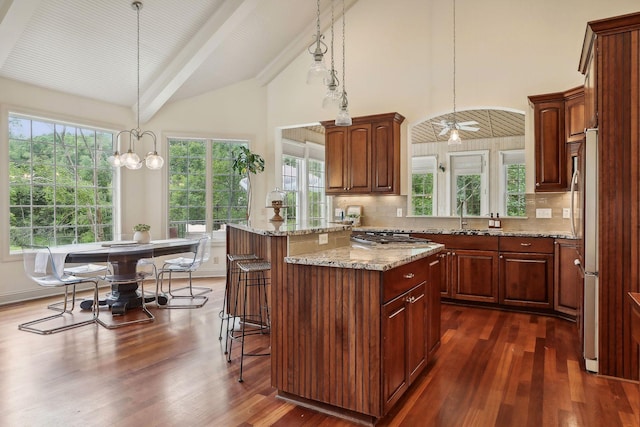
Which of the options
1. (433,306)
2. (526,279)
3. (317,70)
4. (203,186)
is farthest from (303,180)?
(433,306)

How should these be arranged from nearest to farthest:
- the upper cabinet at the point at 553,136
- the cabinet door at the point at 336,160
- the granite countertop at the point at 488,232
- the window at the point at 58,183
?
the granite countertop at the point at 488,232 < the upper cabinet at the point at 553,136 < the window at the point at 58,183 < the cabinet door at the point at 336,160

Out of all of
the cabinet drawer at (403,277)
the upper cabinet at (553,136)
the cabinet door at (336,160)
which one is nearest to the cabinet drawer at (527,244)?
the upper cabinet at (553,136)

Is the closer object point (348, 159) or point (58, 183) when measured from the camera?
point (58, 183)

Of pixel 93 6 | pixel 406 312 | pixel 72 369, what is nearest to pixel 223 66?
pixel 93 6

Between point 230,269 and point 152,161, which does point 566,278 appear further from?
point 152,161

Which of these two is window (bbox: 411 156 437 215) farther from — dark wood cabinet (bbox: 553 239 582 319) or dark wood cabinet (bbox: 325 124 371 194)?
dark wood cabinet (bbox: 553 239 582 319)

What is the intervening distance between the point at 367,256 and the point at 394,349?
0.53 meters

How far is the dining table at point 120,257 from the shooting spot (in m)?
3.89

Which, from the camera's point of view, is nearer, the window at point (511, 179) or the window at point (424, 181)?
the window at point (511, 179)

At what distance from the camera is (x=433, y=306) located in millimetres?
2877

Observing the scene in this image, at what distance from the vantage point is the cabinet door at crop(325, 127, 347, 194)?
566 centimetres

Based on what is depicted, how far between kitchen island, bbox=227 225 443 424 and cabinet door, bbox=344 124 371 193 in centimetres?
298

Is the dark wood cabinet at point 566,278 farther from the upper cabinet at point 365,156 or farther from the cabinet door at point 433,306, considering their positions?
the upper cabinet at point 365,156

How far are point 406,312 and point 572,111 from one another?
3.36m
